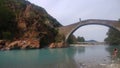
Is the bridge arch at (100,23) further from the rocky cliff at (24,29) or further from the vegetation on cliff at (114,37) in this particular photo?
the rocky cliff at (24,29)

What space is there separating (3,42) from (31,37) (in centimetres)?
Answer: 1054

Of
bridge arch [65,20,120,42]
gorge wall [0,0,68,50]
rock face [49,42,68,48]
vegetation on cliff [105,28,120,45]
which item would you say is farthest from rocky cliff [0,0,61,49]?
vegetation on cliff [105,28,120,45]

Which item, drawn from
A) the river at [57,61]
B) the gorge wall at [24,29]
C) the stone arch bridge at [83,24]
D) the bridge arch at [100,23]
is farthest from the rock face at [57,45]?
the river at [57,61]

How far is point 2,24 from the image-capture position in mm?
65562

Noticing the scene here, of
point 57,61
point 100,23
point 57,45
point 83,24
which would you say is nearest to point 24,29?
point 57,45

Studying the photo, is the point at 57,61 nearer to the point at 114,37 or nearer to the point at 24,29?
the point at 24,29

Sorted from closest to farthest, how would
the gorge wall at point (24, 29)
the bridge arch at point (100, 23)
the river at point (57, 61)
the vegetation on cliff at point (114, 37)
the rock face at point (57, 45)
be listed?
the river at point (57, 61), the gorge wall at point (24, 29), the rock face at point (57, 45), the bridge arch at point (100, 23), the vegetation on cliff at point (114, 37)

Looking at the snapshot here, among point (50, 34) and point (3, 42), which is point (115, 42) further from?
point (3, 42)

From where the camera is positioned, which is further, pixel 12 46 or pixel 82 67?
pixel 12 46

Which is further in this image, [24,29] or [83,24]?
A: [83,24]

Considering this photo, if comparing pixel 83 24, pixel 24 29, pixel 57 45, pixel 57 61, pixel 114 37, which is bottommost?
pixel 57 61

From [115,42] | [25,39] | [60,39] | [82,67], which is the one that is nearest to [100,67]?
[82,67]

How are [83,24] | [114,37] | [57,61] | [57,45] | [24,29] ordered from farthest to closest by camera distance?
[114,37]
[83,24]
[57,45]
[24,29]
[57,61]

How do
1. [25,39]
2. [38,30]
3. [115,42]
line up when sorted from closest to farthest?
1. [25,39]
2. [38,30]
3. [115,42]
